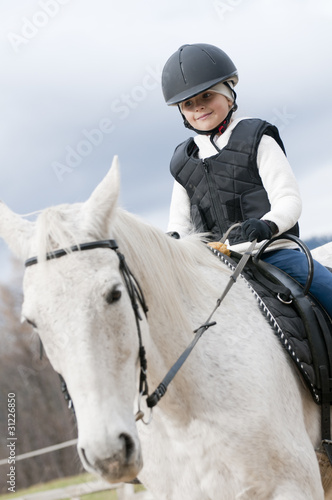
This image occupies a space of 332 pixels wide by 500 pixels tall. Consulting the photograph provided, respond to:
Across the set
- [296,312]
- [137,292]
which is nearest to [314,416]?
[296,312]

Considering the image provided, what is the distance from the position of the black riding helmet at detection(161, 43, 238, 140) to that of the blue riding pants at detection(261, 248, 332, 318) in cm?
99

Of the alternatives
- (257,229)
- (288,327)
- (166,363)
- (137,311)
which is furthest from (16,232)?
(288,327)

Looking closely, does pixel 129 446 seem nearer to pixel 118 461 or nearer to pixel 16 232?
pixel 118 461

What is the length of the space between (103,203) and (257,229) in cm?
120

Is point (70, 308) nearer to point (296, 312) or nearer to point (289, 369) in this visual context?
point (289, 369)

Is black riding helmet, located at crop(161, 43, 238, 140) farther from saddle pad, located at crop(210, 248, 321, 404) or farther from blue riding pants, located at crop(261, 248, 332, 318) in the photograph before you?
saddle pad, located at crop(210, 248, 321, 404)

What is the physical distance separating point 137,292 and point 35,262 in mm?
484

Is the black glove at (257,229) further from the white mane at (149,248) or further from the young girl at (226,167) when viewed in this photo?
the white mane at (149,248)

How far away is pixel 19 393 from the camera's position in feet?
94.5

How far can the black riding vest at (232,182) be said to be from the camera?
3.96 metres

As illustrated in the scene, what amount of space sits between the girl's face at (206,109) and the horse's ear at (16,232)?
69.0 inches

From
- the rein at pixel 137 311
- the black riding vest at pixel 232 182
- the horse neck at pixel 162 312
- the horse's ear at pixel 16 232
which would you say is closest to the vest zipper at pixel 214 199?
the black riding vest at pixel 232 182

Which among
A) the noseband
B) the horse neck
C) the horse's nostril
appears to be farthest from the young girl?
the horse's nostril

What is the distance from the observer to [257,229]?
3541 mm
